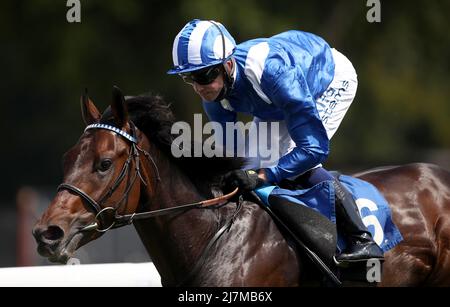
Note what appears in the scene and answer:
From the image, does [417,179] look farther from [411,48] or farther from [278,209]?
[411,48]

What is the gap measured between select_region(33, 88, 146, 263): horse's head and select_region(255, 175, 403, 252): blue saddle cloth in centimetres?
83

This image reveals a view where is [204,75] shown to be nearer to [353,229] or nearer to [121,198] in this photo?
[121,198]

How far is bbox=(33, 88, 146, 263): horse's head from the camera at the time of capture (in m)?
4.49

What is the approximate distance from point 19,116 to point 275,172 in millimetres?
15435

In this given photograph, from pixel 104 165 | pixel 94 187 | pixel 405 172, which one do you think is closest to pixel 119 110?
pixel 104 165

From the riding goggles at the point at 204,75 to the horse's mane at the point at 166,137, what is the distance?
26 cm

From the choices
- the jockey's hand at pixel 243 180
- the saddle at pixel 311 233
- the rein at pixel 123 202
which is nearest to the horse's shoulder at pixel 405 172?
the saddle at pixel 311 233

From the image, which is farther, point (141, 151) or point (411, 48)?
point (411, 48)

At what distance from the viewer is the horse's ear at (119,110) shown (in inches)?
186

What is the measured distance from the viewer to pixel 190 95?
1672 centimetres

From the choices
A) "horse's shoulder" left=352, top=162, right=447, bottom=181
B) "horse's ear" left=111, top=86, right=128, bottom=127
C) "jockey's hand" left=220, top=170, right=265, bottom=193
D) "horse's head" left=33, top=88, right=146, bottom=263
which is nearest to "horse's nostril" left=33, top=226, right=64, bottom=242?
"horse's head" left=33, top=88, right=146, bottom=263

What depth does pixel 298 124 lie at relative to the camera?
16.0 feet

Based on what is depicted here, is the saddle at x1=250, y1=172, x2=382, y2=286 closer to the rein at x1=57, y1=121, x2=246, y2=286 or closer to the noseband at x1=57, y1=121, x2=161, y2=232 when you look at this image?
the rein at x1=57, y1=121, x2=246, y2=286

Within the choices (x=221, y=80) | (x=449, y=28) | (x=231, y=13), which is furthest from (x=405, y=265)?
(x=449, y=28)
